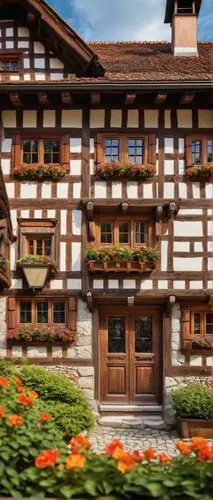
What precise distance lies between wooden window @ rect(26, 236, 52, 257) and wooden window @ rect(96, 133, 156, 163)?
7.68ft

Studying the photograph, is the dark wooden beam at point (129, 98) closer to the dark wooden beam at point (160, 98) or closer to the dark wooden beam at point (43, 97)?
the dark wooden beam at point (160, 98)

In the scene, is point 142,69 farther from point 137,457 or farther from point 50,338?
point 137,457

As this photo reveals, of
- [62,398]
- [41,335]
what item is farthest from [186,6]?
[62,398]

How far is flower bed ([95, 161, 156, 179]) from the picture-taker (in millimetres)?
10062

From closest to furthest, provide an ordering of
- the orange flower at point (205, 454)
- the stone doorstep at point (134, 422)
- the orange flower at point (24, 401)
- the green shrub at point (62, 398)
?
the orange flower at point (205, 454)
the orange flower at point (24, 401)
the green shrub at point (62, 398)
the stone doorstep at point (134, 422)

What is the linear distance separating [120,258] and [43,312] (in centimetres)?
234

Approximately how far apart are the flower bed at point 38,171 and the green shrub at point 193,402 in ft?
19.0

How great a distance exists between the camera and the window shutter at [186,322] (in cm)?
1003

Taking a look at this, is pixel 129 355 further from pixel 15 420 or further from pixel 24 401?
pixel 15 420

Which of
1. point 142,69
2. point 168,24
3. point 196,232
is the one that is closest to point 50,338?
point 196,232

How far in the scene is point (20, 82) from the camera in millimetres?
9812

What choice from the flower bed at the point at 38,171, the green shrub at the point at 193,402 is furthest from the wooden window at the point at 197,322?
the flower bed at the point at 38,171

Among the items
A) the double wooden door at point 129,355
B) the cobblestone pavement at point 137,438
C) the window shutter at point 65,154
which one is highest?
the window shutter at point 65,154

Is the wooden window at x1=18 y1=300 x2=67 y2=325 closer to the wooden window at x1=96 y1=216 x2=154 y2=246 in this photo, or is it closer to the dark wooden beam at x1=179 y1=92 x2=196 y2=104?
the wooden window at x1=96 y1=216 x2=154 y2=246
